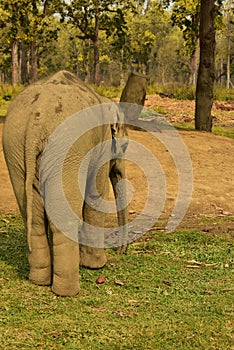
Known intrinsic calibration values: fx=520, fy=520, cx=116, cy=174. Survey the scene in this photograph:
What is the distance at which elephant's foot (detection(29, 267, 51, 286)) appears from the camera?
4801mm

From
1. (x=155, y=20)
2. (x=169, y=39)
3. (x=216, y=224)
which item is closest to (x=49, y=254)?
(x=216, y=224)

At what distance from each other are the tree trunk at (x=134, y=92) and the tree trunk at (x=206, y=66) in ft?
7.96

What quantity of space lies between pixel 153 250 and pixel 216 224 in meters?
1.78

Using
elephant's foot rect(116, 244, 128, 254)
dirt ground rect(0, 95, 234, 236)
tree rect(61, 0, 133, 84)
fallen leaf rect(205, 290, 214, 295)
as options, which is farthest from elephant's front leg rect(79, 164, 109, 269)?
tree rect(61, 0, 133, 84)

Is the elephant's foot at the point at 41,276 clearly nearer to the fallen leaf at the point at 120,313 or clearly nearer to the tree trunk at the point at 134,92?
the fallen leaf at the point at 120,313

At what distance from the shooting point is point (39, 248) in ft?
15.5

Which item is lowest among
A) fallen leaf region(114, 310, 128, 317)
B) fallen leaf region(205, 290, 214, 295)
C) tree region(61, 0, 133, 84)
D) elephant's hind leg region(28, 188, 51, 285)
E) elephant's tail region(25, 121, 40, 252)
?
fallen leaf region(205, 290, 214, 295)

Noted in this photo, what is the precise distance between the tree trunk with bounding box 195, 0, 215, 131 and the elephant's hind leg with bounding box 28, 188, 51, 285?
437 inches

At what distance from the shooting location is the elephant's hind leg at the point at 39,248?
15.2 feet

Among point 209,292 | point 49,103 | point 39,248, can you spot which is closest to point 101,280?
point 39,248

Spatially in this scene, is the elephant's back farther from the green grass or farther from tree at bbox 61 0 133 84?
Answer: tree at bbox 61 0 133 84

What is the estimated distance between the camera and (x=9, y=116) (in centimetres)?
461

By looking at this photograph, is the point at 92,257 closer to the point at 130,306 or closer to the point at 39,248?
the point at 39,248

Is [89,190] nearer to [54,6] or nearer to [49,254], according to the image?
[49,254]
